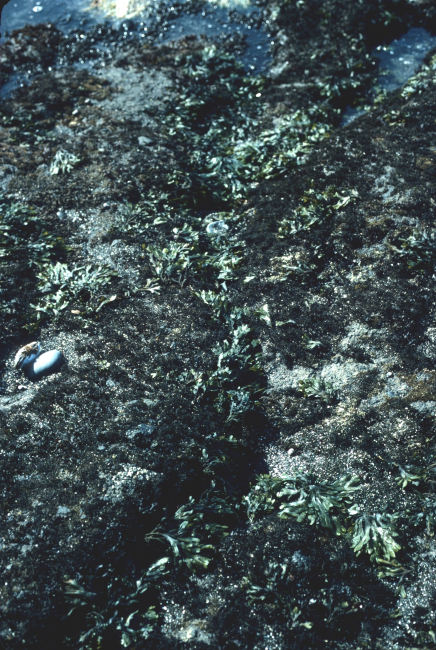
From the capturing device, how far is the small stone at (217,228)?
7332mm

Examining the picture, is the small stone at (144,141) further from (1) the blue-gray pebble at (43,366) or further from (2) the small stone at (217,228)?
(1) the blue-gray pebble at (43,366)

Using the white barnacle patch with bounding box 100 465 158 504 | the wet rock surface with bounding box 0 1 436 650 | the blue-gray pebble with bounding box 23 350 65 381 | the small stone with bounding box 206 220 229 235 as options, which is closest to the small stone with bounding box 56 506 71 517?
the wet rock surface with bounding box 0 1 436 650

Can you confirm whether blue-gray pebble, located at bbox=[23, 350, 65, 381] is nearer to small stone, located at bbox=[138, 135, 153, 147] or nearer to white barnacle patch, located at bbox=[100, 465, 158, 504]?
white barnacle patch, located at bbox=[100, 465, 158, 504]

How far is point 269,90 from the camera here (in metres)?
9.48

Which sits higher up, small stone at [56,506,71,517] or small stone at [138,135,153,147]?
small stone at [138,135,153,147]

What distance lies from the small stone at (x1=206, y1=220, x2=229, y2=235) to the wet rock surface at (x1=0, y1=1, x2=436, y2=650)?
11cm

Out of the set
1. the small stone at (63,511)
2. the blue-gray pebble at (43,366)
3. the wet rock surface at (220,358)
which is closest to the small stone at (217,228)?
the wet rock surface at (220,358)

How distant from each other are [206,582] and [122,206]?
5.25 m

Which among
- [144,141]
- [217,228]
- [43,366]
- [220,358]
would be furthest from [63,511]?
[144,141]

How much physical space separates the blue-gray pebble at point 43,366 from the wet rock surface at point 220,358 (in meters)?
0.09

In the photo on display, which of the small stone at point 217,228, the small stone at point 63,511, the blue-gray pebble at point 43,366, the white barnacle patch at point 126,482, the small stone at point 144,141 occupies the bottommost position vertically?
the white barnacle patch at point 126,482

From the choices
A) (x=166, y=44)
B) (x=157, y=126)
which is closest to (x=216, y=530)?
(x=157, y=126)

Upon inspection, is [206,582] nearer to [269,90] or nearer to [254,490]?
[254,490]

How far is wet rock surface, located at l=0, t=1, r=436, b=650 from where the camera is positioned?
445 centimetres
